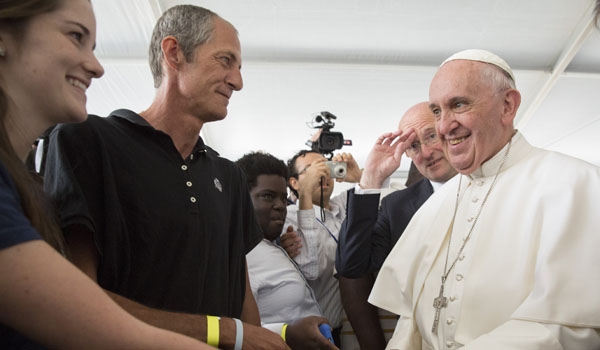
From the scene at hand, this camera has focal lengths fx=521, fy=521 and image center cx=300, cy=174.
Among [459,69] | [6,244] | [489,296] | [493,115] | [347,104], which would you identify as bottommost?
[489,296]

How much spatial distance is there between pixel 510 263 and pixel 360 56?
4230 mm

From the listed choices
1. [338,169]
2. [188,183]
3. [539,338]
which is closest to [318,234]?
A: [338,169]

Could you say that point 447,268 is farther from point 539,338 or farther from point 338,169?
point 338,169

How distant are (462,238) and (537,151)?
21.3 inches

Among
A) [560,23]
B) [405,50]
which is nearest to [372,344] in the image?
[405,50]

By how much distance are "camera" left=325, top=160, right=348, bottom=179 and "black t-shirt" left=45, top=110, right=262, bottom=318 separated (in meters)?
1.53

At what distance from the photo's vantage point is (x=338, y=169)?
3.53 metres

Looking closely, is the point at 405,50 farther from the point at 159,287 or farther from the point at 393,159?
the point at 159,287

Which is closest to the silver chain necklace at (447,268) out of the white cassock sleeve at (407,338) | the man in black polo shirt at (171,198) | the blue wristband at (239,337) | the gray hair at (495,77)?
the white cassock sleeve at (407,338)

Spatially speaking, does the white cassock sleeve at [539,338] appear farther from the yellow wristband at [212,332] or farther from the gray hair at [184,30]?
the gray hair at [184,30]

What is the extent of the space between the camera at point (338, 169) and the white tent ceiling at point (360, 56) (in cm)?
213

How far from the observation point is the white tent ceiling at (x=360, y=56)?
512 centimetres

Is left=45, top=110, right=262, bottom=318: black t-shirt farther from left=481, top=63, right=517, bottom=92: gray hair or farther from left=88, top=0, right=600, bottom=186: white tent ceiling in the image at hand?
left=88, top=0, right=600, bottom=186: white tent ceiling

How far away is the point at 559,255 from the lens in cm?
192
